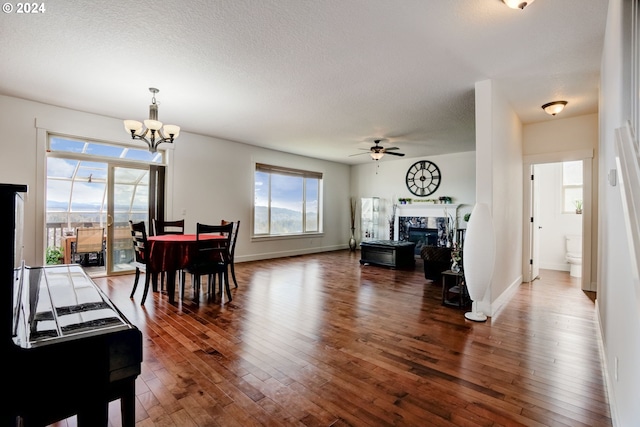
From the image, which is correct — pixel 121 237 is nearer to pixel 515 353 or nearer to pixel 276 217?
pixel 276 217

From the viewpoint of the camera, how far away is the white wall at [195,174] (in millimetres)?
4250

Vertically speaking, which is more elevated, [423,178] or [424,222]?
[423,178]

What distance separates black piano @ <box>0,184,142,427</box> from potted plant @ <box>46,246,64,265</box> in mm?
6149

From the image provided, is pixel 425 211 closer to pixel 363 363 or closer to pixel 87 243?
pixel 363 363

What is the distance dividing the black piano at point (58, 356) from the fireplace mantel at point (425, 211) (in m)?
7.58

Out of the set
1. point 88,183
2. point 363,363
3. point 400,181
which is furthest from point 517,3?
point 88,183

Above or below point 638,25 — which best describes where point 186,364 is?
below

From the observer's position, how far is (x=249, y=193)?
703 cm

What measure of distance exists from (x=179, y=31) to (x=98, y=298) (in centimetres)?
237

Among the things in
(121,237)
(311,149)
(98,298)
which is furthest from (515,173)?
(121,237)

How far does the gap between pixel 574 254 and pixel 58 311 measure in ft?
24.4

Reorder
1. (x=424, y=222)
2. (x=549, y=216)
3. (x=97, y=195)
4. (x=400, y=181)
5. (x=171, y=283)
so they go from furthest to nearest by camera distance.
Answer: (x=400, y=181), (x=424, y=222), (x=97, y=195), (x=549, y=216), (x=171, y=283)

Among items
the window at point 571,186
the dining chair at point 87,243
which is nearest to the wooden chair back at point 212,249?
the dining chair at point 87,243

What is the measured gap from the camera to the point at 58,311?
3.61 feet
